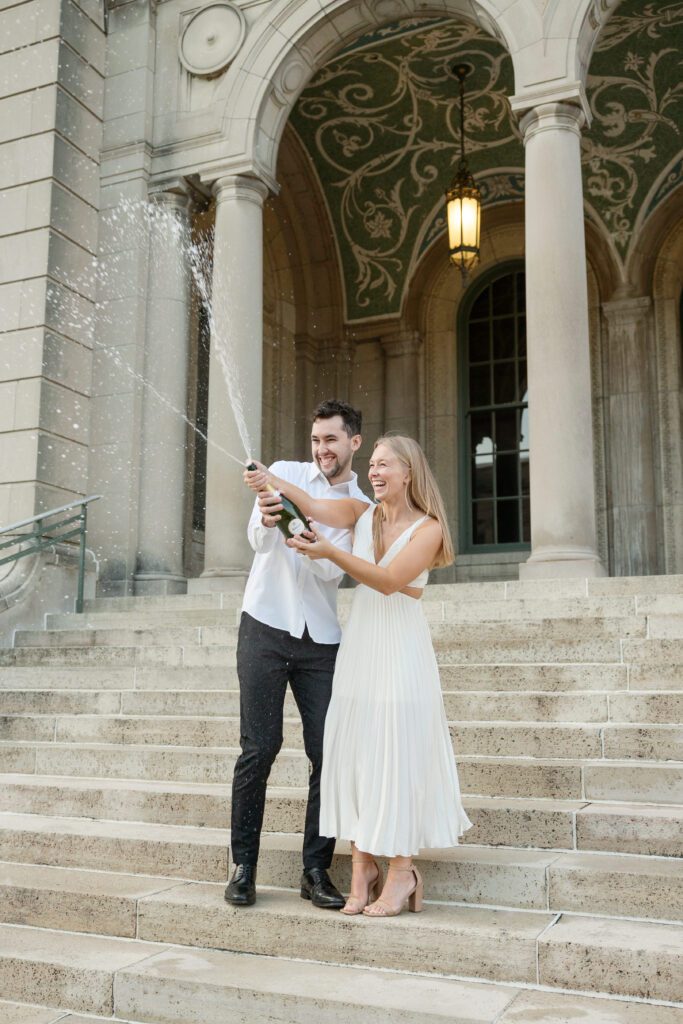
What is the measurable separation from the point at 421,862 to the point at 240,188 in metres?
7.84

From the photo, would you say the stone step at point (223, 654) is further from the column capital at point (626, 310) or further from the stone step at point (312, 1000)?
the column capital at point (626, 310)

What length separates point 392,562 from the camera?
3.71 metres

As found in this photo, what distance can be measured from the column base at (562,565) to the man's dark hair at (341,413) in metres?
4.26

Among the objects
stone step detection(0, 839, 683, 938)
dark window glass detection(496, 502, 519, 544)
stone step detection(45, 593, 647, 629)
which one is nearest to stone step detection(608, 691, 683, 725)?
stone step detection(0, 839, 683, 938)

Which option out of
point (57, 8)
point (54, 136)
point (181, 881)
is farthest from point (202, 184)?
point (181, 881)

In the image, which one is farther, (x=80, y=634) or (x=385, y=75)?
(x=385, y=75)

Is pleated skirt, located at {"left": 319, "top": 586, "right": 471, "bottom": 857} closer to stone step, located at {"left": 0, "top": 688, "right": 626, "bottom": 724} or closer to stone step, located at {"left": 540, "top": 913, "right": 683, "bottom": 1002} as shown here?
stone step, located at {"left": 540, "top": 913, "right": 683, "bottom": 1002}

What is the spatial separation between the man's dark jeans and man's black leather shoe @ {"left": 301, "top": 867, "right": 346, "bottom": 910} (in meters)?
0.04

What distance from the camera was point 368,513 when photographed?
3.98 meters

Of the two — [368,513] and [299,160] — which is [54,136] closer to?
[299,160]

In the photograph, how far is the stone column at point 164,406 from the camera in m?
10.3

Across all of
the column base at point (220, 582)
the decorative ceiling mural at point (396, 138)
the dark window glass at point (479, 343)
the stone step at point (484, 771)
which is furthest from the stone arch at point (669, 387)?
the stone step at point (484, 771)

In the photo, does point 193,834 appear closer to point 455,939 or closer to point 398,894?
point 398,894

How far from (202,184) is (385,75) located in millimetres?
3624
